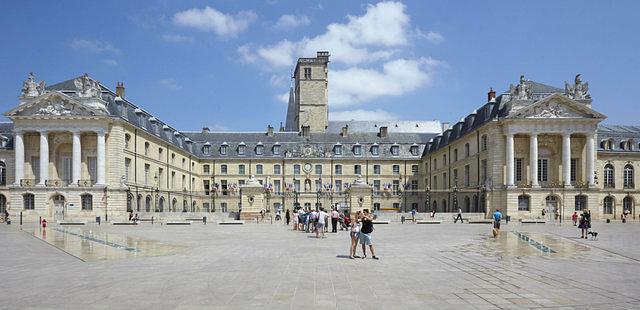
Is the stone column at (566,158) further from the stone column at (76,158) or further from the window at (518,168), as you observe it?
the stone column at (76,158)

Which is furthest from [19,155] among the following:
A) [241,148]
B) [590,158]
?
[590,158]

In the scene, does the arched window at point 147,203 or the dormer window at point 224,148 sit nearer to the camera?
the arched window at point 147,203

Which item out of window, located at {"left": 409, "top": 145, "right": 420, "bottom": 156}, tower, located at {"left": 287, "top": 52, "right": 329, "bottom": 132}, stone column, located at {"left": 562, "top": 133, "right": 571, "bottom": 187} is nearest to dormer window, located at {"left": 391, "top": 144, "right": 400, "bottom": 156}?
window, located at {"left": 409, "top": 145, "right": 420, "bottom": 156}

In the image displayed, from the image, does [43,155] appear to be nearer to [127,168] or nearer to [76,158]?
[76,158]

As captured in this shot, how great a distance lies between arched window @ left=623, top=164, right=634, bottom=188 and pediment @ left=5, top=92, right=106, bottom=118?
171ft

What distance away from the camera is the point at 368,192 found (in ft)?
149

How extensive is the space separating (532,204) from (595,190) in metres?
5.97

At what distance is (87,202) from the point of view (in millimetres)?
46750

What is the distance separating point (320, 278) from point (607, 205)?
51.3 meters

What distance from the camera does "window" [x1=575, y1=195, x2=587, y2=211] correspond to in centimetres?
4709

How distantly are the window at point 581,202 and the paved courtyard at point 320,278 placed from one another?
2961 centimetres

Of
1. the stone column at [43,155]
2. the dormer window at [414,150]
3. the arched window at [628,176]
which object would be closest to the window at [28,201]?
the stone column at [43,155]

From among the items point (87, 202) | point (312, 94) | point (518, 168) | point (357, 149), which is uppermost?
point (312, 94)

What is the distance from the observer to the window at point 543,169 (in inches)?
1959
